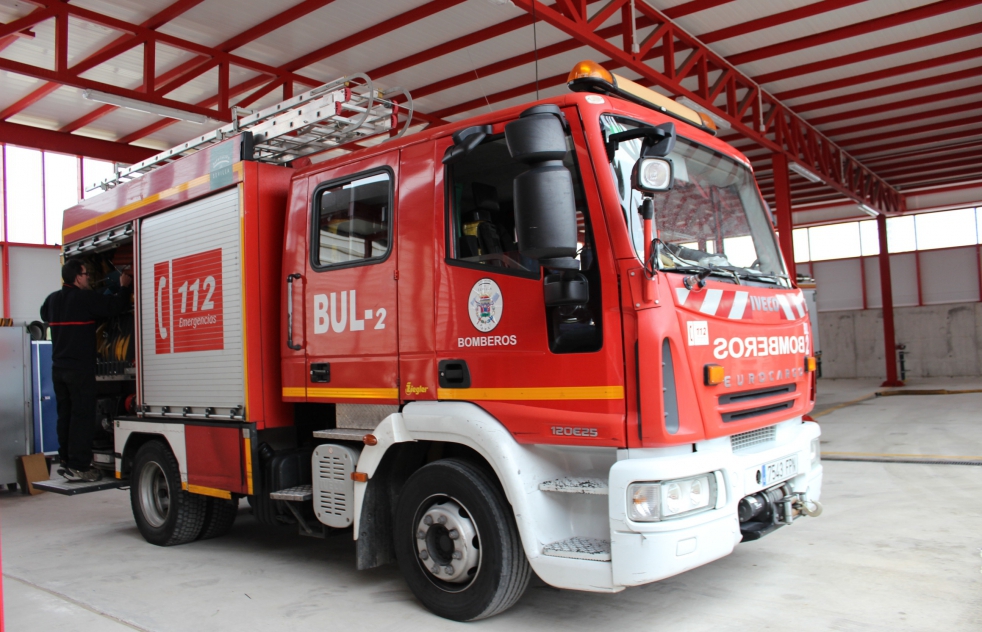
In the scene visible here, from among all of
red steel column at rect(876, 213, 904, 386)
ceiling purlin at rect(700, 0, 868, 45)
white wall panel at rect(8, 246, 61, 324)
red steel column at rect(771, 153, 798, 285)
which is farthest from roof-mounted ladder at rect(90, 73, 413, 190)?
red steel column at rect(876, 213, 904, 386)

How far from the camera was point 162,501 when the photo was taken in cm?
601

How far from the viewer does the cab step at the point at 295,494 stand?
183 inches

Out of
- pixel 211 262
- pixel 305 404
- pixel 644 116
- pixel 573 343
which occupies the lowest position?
pixel 305 404

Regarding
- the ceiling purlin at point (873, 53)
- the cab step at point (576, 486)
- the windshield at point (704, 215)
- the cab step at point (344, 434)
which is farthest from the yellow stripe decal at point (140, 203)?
the ceiling purlin at point (873, 53)

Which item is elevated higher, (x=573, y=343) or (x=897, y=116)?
(x=897, y=116)

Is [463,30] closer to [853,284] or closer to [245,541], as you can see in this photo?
[245,541]

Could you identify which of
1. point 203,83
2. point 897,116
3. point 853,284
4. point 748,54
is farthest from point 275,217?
point 853,284

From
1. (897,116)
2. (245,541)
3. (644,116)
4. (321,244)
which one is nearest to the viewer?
(644,116)

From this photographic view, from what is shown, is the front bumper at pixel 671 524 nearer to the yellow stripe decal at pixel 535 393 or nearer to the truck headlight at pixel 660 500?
the truck headlight at pixel 660 500

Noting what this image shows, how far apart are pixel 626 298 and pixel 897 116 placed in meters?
13.3

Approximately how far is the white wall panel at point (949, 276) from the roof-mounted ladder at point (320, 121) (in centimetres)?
2286

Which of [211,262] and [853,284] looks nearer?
[211,262]

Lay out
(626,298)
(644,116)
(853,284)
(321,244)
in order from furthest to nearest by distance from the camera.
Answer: (853,284)
(321,244)
(644,116)
(626,298)

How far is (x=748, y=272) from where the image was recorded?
162 inches
